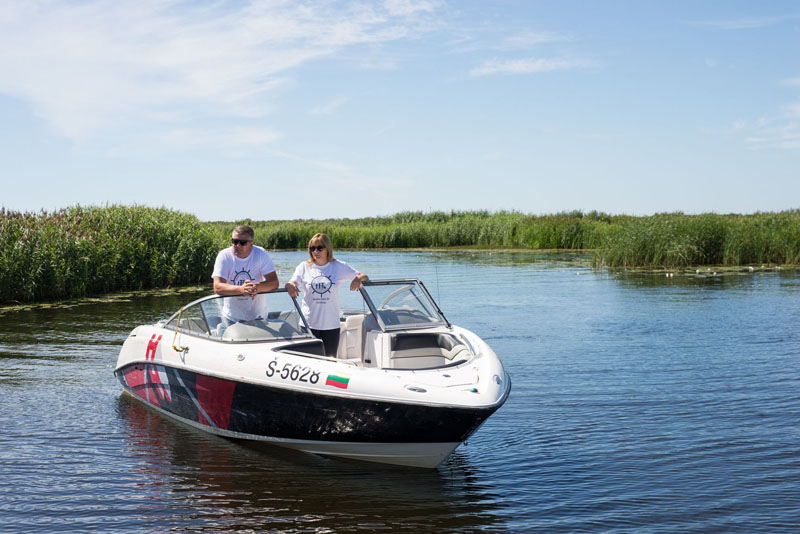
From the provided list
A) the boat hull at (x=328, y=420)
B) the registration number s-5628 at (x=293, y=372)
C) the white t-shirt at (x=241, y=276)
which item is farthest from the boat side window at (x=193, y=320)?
the registration number s-5628 at (x=293, y=372)

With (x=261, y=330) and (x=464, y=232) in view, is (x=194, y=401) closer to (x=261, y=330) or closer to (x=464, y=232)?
(x=261, y=330)

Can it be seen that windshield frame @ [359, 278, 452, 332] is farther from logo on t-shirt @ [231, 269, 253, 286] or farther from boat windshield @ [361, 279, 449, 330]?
logo on t-shirt @ [231, 269, 253, 286]

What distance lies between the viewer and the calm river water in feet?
17.8

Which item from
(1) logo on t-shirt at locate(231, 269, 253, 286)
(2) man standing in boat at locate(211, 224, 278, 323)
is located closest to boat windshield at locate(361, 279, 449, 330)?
(2) man standing in boat at locate(211, 224, 278, 323)

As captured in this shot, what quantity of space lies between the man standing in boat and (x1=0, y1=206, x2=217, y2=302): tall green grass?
43.7 feet

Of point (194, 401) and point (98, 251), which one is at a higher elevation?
point (98, 251)

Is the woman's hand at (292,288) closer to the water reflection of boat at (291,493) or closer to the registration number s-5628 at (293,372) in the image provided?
the registration number s-5628 at (293,372)

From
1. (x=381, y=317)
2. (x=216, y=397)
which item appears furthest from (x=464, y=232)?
(x=216, y=397)

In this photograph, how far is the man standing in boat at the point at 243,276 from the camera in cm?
717

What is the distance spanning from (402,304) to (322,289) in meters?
0.91

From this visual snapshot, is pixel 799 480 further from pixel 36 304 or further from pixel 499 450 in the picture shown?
pixel 36 304

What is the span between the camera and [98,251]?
2075 centimetres

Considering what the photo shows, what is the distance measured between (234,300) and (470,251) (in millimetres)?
38670

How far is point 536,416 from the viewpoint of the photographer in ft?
26.6
